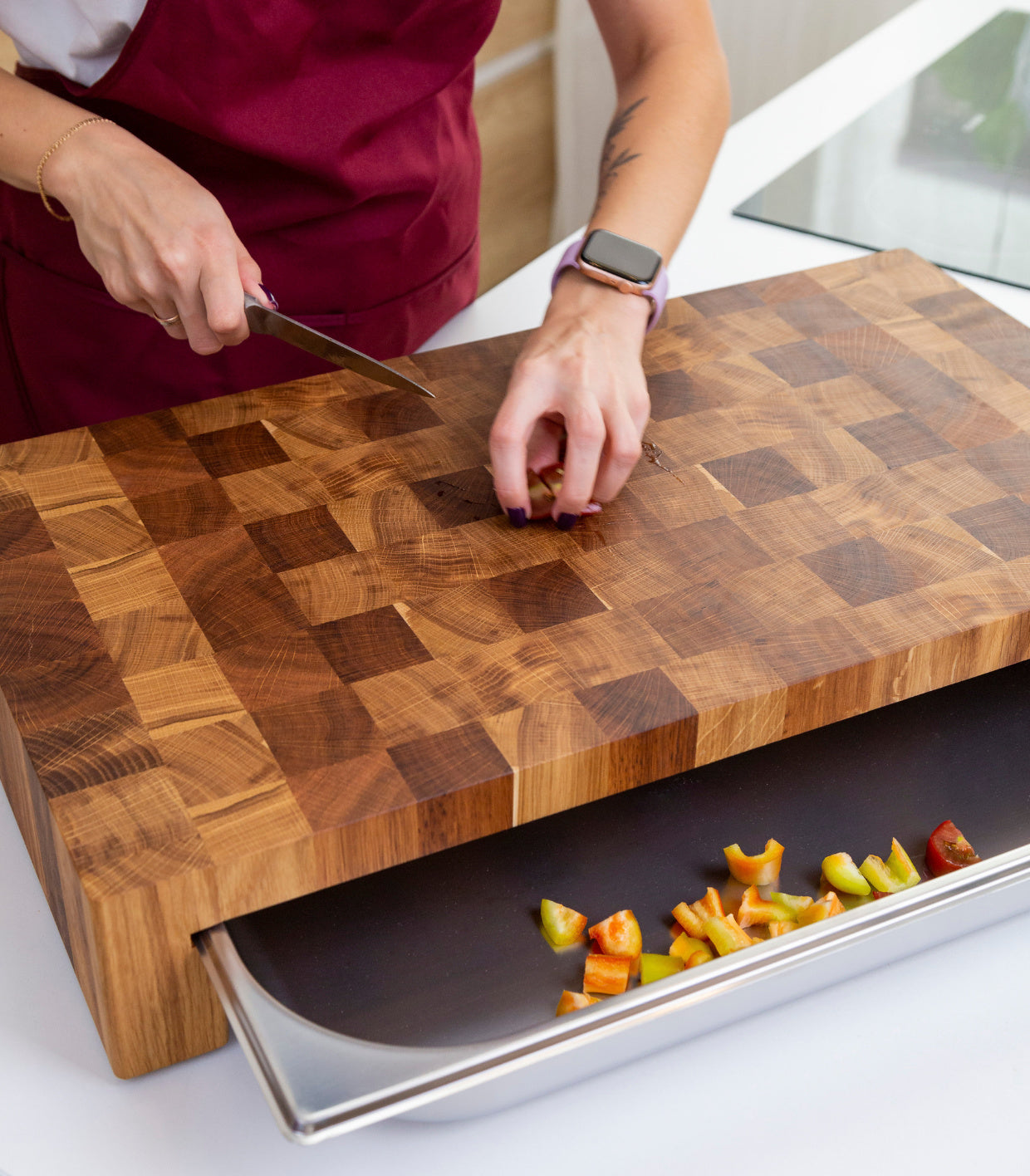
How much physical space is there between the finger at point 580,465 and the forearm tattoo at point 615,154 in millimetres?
315

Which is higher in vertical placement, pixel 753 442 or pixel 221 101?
pixel 221 101

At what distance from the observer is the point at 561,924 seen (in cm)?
68

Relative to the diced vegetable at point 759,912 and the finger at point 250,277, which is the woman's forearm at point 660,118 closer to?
the finger at point 250,277

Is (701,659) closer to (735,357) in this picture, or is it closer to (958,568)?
(958,568)

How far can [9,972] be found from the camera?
27.0 inches

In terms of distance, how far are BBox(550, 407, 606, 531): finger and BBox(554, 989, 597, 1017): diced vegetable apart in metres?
0.30

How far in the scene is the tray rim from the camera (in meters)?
0.52

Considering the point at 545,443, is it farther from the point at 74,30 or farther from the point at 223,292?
the point at 74,30

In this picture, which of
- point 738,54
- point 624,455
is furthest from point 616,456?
point 738,54

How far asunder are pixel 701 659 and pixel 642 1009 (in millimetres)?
215

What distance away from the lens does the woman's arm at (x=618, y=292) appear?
82cm

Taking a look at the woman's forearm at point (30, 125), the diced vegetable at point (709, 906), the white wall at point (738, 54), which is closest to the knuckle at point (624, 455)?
the diced vegetable at point (709, 906)

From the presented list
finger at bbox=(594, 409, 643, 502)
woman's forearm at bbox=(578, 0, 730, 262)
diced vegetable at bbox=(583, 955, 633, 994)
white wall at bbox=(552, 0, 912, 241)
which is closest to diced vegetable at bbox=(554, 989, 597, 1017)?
diced vegetable at bbox=(583, 955, 633, 994)

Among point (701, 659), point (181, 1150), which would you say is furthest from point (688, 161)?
point (181, 1150)
